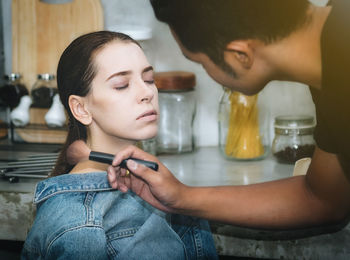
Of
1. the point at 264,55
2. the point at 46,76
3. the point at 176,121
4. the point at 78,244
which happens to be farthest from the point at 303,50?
the point at 46,76

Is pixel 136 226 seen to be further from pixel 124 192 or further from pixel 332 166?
pixel 332 166

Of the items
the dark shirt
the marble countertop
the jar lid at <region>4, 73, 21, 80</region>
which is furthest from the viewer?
the jar lid at <region>4, 73, 21, 80</region>

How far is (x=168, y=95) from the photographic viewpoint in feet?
5.18

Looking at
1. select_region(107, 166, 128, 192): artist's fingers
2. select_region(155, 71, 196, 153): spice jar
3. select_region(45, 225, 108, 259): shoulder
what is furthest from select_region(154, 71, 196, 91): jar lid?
select_region(45, 225, 108, 259): shoulder

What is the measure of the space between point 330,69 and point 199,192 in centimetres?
36

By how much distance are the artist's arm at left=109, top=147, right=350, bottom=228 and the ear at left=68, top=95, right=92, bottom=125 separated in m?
0.14

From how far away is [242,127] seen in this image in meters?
1.50

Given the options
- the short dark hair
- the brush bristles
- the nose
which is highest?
the short dark hair

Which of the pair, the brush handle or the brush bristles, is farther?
the brush bristles

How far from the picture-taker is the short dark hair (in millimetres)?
928

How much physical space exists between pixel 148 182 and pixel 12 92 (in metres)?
0.83

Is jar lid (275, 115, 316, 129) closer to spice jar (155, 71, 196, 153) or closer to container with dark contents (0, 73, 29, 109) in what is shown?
spice jar (155, 71, 196, 153)

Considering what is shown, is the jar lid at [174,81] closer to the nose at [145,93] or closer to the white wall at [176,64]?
the white wall at [176,64]

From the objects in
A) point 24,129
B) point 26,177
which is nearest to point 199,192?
point 26,177
